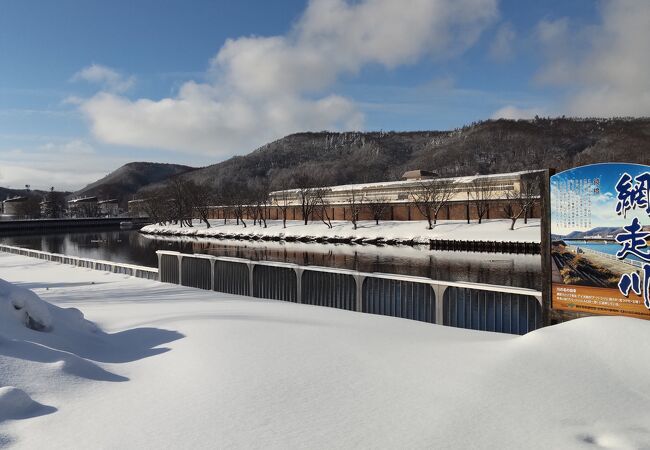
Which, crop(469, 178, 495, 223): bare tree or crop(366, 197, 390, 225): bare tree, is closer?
crop(469, 178, 495, 223): bare tree

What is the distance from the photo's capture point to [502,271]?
3356cm

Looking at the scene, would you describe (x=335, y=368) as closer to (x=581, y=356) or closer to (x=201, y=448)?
(x=201, y=448)

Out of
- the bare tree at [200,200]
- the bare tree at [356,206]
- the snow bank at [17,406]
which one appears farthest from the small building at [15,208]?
the snow bank at [17,406]

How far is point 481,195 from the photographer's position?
230ft

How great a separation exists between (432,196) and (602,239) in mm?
61547

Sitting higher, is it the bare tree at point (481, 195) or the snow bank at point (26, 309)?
the bare tree at point (481, 195)

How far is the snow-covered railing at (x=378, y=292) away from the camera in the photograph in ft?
28.7

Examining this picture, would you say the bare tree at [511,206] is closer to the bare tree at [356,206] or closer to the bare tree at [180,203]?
the bare tree at [356,206]

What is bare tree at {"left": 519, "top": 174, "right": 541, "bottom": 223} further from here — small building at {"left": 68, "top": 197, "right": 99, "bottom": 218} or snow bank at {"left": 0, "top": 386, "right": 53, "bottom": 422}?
small building at {"left": 68, "top": 197, "right": 99, "bottom": 218}

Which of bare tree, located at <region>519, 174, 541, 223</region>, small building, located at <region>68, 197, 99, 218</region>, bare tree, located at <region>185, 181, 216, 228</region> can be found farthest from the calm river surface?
small building, located at <region>68, 197, 99, 218</region>

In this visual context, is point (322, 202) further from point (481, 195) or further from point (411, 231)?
point (481, 195)

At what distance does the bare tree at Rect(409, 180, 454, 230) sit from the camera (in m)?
66.6

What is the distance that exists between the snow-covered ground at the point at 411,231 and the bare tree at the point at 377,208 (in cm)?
166

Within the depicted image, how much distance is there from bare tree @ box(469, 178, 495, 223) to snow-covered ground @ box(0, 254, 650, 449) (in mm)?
59319
